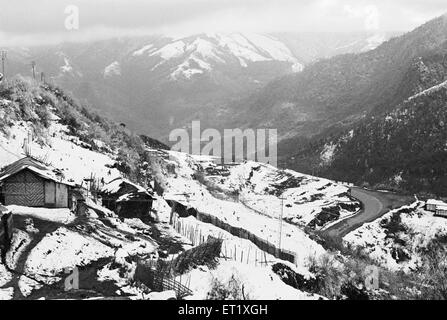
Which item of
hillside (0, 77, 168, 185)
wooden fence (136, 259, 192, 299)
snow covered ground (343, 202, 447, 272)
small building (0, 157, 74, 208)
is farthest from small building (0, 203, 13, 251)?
snow covered ground (343, 202, 447, 272)

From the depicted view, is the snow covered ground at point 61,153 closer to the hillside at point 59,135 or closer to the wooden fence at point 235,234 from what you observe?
the hillside at point 59,135

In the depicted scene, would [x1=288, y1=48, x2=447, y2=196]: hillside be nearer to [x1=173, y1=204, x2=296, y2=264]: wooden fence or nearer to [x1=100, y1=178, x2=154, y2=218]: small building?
[x1=173, y1=204, x2=296, y2=264]: wooden fence

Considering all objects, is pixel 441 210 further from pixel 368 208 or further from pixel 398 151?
pixel 398 151

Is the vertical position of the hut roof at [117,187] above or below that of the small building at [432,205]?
above

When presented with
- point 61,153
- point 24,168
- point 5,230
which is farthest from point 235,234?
point 5,230

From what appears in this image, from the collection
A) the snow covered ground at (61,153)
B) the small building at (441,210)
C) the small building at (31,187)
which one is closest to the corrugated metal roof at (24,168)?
the small building at (31,187)
